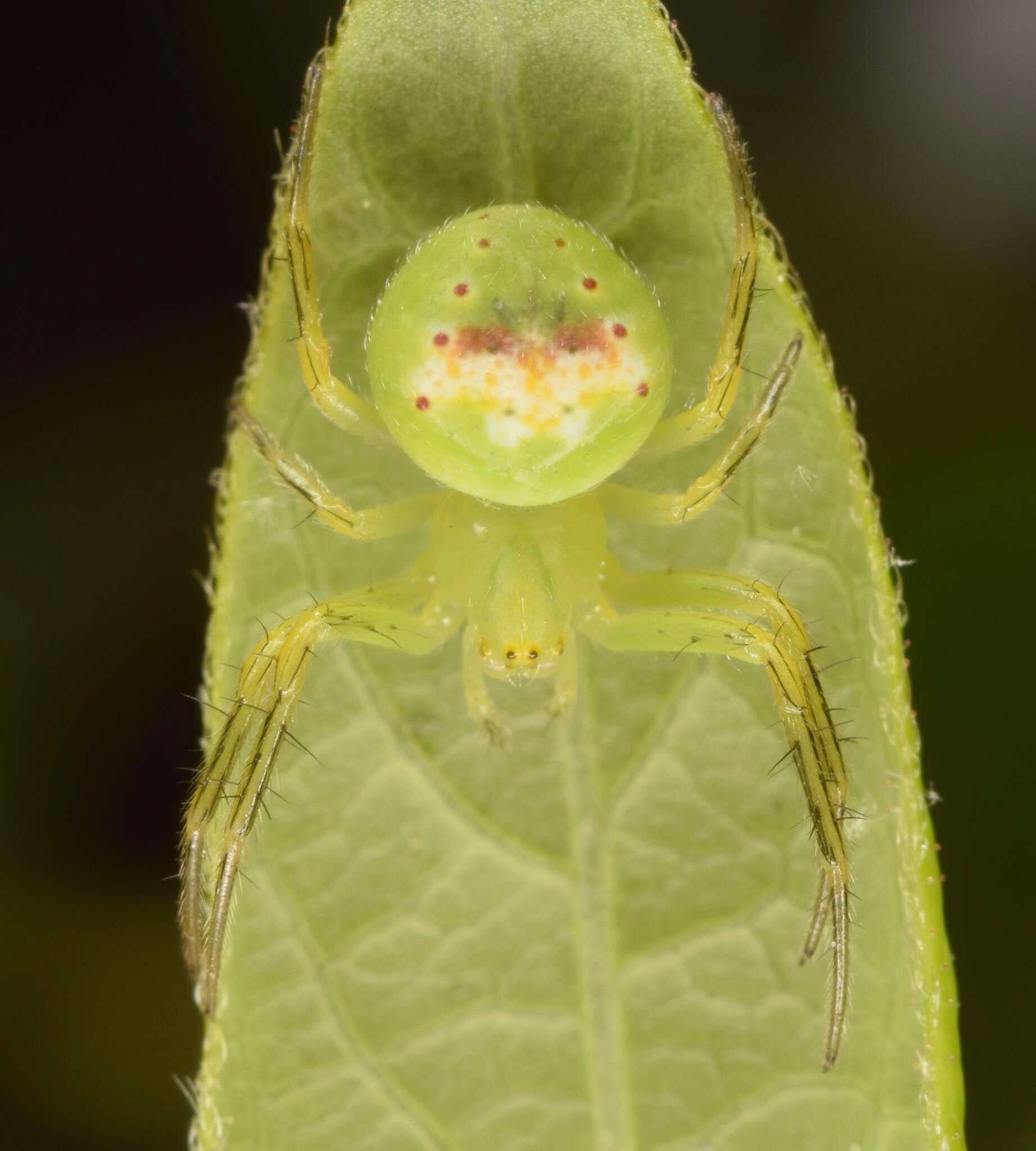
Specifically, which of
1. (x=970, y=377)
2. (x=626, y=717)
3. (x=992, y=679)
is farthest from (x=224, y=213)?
(x=992, y=679)

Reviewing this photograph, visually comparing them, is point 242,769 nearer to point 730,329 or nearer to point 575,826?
point 575,826

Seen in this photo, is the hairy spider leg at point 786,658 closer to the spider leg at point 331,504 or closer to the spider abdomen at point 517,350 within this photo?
the spider abdomen at point 517,350

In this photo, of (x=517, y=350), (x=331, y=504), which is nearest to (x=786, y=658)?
(x=517, y=350)

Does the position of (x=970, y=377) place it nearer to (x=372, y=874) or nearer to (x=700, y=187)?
(x=700, y=187)

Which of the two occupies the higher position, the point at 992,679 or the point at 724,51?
the point at 724,51

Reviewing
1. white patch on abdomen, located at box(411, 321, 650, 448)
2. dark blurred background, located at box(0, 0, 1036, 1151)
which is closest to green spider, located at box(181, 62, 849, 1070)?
white patch on abdomen, located at box(411, 321, 650, 448)
